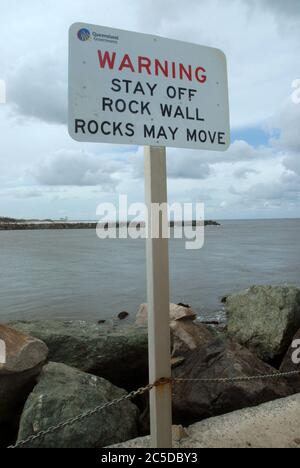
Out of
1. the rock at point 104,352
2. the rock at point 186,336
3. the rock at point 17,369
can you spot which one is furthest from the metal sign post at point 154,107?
the rock at point 186,336

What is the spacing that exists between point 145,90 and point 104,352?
3.56m

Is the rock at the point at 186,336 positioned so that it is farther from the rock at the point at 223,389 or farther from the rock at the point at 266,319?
the rock at the point at 223,389

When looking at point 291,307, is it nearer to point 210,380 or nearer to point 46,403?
point 210,380

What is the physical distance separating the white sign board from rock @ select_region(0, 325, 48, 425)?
2.20 meters

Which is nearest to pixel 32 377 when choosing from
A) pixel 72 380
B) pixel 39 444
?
pixel 72 380

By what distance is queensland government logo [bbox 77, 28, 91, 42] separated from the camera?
2496mm

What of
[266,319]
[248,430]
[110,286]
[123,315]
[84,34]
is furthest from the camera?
[110,286]

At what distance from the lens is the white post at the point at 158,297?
8.77ft

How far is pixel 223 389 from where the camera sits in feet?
12.2

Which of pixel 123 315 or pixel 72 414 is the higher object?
pixel 72 414

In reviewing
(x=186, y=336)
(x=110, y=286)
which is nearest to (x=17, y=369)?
(x=186, y=336)

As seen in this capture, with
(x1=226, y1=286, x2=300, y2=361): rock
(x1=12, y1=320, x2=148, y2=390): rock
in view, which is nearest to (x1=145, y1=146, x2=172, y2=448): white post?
(x1=12, y1=320, x2=148, y2=390): rock

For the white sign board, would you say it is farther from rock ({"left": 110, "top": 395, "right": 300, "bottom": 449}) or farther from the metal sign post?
rock ({"left": 110, "top": 395, "right": 300, "bottom": 449})

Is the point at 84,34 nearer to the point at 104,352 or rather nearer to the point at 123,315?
the point at 104,352
